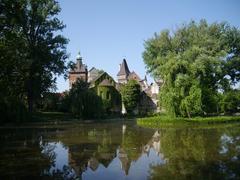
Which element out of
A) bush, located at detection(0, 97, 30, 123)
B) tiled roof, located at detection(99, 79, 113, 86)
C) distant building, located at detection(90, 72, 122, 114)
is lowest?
bush, located at detection(0, 97, 30, 123)

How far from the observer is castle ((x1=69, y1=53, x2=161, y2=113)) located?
6806cm

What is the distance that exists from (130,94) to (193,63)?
1155 inches

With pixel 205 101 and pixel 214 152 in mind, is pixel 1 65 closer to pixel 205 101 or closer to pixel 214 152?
pixel 214 152

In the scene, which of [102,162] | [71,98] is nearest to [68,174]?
[102,162]

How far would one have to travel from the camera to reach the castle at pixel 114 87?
6806 centimetres

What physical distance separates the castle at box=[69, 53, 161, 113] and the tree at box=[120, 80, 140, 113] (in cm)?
138

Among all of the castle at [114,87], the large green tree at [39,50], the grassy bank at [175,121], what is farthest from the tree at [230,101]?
the large green tree at [39,50]

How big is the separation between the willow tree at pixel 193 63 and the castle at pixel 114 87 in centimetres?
1452

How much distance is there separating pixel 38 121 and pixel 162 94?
1748cm

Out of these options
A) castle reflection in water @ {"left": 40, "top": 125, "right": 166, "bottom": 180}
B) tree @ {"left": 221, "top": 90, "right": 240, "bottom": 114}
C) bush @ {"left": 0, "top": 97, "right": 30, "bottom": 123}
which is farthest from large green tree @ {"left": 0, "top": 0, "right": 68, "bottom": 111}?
tree @ {"left": 221, "top": 90, "right": 240, "bottom": 114}

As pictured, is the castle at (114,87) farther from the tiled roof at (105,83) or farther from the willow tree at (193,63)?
the willow tree at (193,63)

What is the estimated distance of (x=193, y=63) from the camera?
144ft

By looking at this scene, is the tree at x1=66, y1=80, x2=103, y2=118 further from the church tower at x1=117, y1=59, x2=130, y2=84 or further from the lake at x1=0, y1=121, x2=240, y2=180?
the church tower at x1=117, y1=59, x2=130, y2=84

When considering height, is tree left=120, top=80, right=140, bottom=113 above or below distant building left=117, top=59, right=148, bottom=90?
below
